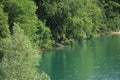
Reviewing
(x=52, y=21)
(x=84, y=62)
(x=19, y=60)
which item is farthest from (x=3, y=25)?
(x=19, y=60)

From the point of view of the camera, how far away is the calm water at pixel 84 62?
4655 centimetres

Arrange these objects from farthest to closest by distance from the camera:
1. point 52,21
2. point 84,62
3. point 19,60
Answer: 1. point 52,21
2. point 84,62
3. point 19,60

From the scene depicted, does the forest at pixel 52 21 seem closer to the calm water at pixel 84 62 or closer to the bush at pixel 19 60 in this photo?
the calm water at pixel 84 62

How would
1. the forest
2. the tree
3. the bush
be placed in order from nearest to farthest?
the bush, the tree, the forest

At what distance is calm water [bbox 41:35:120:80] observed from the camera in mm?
46547

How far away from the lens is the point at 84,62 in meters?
55.5

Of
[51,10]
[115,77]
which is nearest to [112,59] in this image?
[115,77]

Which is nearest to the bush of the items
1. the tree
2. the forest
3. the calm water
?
the forest

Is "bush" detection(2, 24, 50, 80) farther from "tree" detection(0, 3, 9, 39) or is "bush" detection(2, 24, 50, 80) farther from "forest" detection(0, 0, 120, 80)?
"tree" detection(0, 3, 9, 39)

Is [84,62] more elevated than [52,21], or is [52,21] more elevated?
[52,21]

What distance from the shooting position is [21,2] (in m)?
62.7

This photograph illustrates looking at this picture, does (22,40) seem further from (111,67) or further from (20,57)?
(111,67)

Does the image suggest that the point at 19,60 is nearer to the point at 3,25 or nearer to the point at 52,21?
the point at 3,25

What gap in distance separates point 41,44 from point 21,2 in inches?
320
